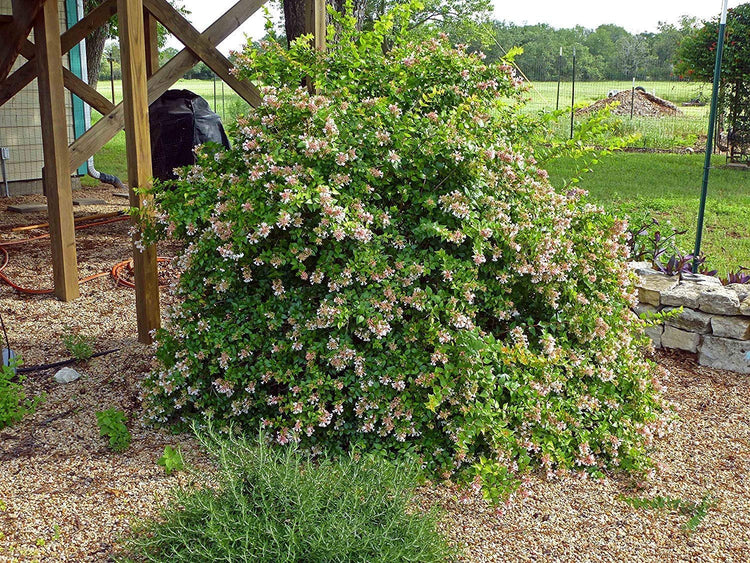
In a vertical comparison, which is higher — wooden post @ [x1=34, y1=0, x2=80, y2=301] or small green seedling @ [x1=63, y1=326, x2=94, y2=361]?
wooden post @ [x1=34, y1=0, x2=80, y2=301]

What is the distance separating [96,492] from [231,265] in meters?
1.03

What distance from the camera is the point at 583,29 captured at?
125ft

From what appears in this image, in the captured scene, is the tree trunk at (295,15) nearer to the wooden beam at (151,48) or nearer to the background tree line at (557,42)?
the wooden beam at (151,48)

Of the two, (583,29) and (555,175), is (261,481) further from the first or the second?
(583,29)

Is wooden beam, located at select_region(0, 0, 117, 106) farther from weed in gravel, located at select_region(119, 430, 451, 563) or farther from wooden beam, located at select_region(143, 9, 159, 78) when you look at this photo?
weed in gravel, located at select_region(119, 430, 451, 563)

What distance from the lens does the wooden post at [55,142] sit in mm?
4719

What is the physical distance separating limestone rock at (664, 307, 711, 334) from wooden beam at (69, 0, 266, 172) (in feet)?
10.5

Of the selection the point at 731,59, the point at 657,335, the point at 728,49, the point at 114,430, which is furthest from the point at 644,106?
the point at 114,430

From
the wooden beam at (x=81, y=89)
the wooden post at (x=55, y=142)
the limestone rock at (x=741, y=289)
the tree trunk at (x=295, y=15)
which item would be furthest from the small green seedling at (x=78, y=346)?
the limestone rock at (x=741, y=289)

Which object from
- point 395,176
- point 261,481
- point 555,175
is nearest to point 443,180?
point 395,176

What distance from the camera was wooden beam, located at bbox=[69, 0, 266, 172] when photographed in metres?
4.68

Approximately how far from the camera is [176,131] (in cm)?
752

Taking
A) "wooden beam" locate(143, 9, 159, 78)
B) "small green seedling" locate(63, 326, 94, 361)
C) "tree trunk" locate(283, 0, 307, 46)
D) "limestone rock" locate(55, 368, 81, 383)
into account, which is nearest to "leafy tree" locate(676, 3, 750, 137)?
"tree trunk" locate(283, 0, 307, 46)

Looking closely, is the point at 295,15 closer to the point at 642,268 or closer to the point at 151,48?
the point at 151,48
